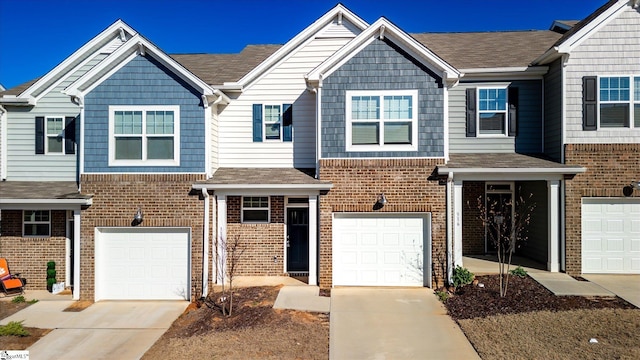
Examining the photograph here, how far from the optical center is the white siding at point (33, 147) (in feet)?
38.8

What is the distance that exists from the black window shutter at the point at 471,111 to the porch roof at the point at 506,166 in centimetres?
104

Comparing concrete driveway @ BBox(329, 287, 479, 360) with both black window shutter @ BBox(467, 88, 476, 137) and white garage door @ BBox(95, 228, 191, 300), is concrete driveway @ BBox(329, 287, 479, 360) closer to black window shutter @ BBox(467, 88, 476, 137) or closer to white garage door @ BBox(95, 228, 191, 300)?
white garage door @ BBox(95, 228, 191, 300)

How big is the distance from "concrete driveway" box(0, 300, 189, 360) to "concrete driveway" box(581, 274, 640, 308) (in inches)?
417

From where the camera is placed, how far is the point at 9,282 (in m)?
11.0

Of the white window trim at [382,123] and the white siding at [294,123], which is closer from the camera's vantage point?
the white window trim at [382,123]

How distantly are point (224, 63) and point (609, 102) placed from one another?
477 inches

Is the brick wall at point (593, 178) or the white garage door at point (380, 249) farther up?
the brick wall at point (593, 178)

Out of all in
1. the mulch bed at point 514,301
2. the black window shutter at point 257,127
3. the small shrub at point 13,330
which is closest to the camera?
the small shrub at point 13,330

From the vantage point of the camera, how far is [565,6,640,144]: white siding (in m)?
10.8

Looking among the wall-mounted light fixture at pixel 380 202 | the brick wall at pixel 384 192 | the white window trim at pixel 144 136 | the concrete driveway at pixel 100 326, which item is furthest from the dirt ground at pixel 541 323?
the white window trim at pixel 144 136

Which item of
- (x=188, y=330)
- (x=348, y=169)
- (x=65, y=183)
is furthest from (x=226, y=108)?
(x=188, y=330)

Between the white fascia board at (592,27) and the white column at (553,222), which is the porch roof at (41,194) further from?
the white fascia board at (592,27)

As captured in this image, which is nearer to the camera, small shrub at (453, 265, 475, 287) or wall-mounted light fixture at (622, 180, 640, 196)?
small shrub at (453, 265, 475, 287)

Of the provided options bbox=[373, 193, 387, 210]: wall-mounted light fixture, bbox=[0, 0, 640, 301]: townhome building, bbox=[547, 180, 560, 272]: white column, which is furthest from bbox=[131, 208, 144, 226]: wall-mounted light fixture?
bbox=[547, 180, 560, 272]: white column
